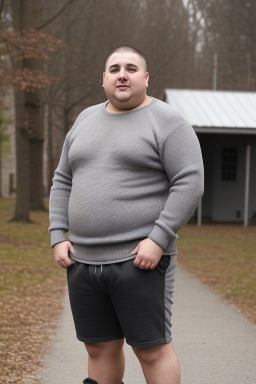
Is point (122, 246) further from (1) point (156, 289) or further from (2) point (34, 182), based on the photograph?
(2) point (34, 182)

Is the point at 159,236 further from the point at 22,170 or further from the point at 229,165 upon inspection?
the point at 229,165

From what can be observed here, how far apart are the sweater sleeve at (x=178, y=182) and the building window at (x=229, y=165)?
61.0 ft

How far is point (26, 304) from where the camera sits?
720 centimetres

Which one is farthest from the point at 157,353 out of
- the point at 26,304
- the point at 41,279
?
the point at 41,279

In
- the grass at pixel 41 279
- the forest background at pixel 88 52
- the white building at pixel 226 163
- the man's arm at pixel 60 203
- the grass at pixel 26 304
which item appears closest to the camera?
the man's arm at pixel 60 203

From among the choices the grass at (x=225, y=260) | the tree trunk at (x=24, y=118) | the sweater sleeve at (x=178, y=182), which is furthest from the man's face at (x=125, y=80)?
the tree trunk at (x=24, y=118)

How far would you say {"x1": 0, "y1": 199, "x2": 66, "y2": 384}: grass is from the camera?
16.0 feet

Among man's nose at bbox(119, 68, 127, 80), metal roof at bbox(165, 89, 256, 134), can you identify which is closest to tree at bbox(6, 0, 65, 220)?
metal roof at bbox(165, 89, 256, 134)

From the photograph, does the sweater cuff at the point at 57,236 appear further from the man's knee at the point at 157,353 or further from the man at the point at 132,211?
the man's knee at the point at 157,353

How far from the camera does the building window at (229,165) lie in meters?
21.3

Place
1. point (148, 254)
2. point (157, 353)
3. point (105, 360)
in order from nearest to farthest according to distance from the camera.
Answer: point (148, 254), point (157, 353), point (105, 360)

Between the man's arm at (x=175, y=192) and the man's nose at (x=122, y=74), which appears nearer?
the man's arm at (x=175, y=192)

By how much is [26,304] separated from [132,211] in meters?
4.56

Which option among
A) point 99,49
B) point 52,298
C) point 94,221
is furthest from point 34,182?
point 94,221
